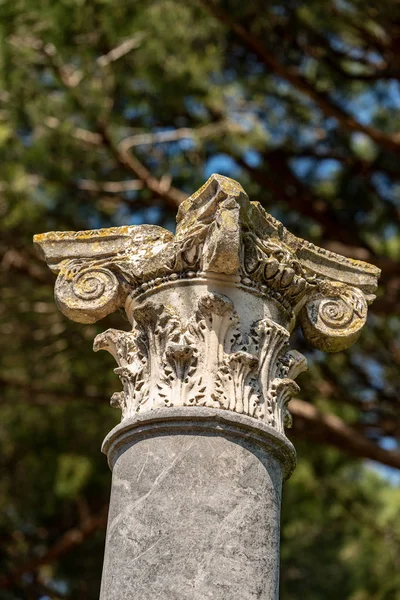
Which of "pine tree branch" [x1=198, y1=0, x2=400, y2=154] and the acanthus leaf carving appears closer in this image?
the acanthus leaf carving

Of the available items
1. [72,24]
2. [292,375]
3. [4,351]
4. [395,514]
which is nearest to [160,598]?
[292,375]

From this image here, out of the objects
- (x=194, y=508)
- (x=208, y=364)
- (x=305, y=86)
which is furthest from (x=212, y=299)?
(x=305, y=86)

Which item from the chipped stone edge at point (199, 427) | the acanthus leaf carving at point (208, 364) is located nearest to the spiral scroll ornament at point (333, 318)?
the acanthus leaf carving at point (208, 364)

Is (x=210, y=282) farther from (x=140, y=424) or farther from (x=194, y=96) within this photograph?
(x=194, y=96)

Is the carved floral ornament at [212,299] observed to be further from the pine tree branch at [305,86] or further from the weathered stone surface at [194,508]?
the pine tree branch at [305,86]

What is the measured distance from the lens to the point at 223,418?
10.2 feet

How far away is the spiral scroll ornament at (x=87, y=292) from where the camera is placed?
3535 mm

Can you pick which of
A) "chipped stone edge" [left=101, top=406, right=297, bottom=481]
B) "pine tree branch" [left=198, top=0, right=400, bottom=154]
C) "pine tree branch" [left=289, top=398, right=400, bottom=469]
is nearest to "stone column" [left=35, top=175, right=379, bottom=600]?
"chipped stone edge" [left=101, top=406, right=297, bottom=481]

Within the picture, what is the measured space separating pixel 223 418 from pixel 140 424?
0.93ft

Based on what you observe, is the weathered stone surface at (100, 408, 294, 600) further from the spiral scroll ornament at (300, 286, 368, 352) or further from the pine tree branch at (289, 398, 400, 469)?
the pine tree branch at (289, 398, 400, 469)

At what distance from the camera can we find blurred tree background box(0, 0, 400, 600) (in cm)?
784

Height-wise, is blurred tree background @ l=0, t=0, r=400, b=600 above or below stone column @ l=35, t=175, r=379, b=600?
above

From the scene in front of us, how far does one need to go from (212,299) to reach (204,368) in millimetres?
235

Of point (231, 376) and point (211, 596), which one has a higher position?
point (231, 376)
